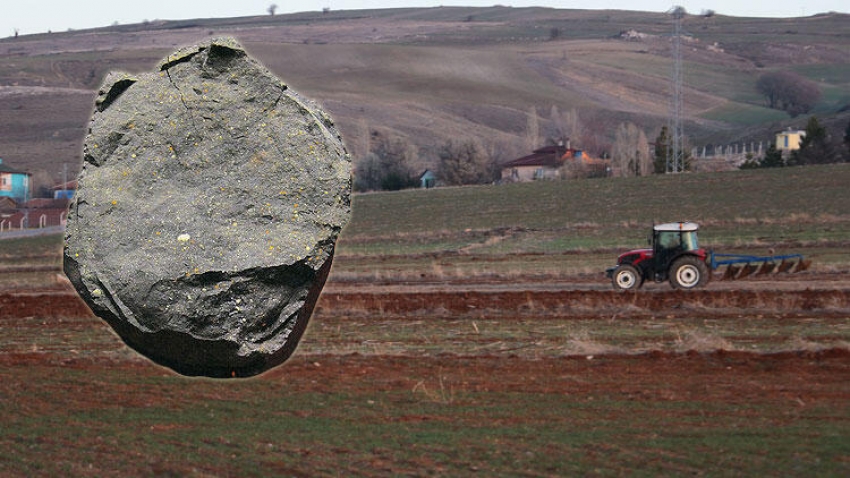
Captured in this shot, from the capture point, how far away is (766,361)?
18.0 meters

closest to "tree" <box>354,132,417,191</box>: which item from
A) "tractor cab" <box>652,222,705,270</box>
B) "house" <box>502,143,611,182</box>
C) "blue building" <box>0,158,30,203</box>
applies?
"house" <box>502,143,611,182</box>

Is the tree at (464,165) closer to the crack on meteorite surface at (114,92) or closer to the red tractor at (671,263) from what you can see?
the red tractor at (671,263)

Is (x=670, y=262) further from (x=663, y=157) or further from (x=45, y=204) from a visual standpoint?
(x=663, y=157)

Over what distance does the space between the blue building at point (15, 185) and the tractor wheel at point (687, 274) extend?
61284 mm

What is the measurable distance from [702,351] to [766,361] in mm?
1347

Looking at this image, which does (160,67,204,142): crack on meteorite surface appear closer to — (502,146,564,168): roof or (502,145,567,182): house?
(502,145,567,182): house

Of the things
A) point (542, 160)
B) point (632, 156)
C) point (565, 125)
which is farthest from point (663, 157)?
point (565, 125)

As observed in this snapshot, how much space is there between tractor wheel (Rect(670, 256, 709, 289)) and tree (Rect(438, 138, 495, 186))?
65.2 metres

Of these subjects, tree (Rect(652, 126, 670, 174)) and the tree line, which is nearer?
the tree line

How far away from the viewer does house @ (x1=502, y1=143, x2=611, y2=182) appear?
318 feet

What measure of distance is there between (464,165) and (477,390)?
79.3 metres

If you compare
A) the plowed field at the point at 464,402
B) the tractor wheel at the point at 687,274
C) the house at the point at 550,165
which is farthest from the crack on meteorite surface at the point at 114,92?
the house at the point at 550,165

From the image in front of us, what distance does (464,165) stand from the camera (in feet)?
311

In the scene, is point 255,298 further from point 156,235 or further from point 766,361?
point 766,361
